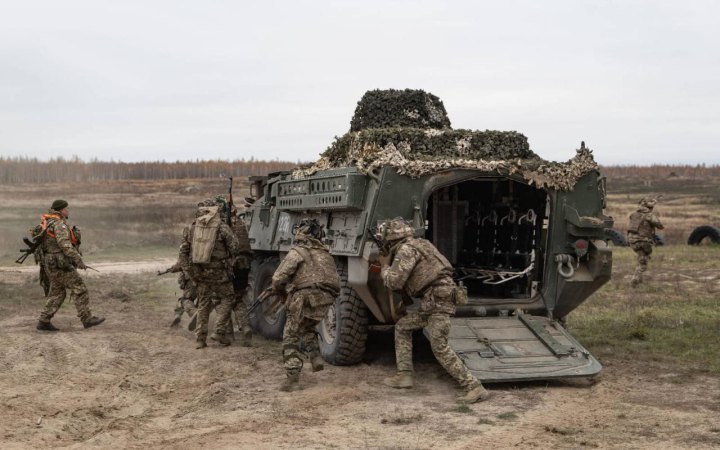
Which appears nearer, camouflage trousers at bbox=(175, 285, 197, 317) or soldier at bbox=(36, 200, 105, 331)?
soldier at bbox=(36, 200, 105, 331)

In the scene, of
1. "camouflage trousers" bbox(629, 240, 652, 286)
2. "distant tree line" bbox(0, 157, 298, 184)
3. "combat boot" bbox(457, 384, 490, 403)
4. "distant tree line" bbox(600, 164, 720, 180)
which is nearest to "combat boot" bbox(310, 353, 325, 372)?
"combat boot" bbox(457, 384, 490, 403)

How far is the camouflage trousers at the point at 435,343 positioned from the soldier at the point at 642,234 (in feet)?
29.3

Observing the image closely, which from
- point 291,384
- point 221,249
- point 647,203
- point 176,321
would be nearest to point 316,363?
point 291,384

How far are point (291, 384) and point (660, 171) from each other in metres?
67.1

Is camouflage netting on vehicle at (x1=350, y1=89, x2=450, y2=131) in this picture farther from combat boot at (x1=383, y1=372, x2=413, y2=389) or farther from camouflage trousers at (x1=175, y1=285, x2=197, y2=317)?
combat boot at (x1=383, y1=372, x2=413, y2=389)

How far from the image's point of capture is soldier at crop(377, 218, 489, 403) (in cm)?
775

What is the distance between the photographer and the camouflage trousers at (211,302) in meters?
10.4

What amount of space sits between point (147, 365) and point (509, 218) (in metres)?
4.37

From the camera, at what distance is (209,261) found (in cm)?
1016

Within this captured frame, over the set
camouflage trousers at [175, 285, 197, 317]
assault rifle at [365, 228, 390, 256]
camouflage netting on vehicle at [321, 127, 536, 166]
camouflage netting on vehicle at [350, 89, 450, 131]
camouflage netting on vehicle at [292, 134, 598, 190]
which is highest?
camouflage netting on vehicle at [350, 89, 450, 131]

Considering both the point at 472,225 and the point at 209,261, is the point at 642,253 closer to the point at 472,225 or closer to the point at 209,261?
the point at 472,225

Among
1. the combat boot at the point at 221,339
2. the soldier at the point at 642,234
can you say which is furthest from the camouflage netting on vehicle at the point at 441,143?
the soldier at the point at 642,234

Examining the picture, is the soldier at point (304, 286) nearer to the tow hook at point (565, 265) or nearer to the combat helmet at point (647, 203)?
the tow hook at point (565, 265)

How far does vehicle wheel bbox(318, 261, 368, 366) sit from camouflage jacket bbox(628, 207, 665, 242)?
9.19 meters
